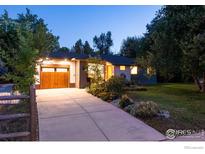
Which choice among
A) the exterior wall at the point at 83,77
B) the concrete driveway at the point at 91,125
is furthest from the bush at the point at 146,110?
the exterior wall at the point at 83,77

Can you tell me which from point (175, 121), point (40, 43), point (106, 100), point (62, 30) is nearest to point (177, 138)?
point (175, 121)

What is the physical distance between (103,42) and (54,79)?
1762cm

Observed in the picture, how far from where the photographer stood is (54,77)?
67.5 feet

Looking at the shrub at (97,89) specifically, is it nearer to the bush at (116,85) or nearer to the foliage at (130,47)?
the bush at (116,85)

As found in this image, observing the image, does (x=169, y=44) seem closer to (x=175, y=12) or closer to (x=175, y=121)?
(x=175, y=12)

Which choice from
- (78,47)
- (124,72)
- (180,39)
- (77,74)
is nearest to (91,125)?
(180,39)

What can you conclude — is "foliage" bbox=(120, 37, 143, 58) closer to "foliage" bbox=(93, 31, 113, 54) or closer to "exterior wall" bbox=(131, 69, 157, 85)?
"foliage" bbox=(93, 31, 113, 54)

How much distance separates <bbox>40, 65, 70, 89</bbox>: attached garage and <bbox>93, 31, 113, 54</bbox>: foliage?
16.4m

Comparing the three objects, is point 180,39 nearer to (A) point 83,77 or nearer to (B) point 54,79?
(A) point 83,77

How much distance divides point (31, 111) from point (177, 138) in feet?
11.7

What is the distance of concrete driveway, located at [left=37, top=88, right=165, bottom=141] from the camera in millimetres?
6832

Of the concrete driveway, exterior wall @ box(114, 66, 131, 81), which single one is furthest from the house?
the concrete driveway

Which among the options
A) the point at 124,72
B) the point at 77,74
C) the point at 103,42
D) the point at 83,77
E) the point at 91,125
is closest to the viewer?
the point at 91,125
